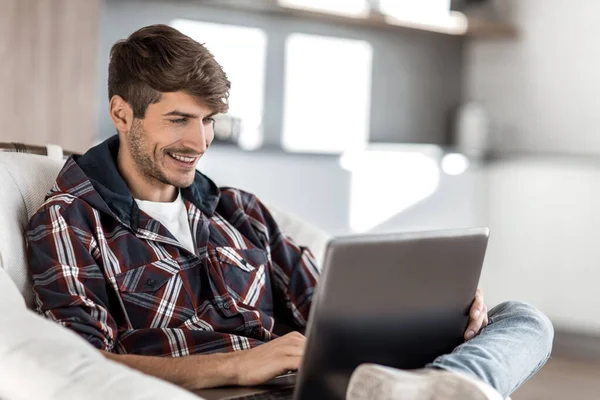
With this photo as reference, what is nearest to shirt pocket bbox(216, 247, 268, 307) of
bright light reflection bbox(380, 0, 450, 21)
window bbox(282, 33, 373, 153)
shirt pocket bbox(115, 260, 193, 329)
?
shirt pocket bbox(115, 260, 193, 329)

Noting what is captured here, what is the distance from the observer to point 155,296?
183 centimetres

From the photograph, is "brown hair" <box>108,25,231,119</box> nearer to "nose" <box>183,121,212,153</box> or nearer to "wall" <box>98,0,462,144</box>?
"nose" <box>183,121,212,153</box>

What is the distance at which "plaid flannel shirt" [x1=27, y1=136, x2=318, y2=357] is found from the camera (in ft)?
5.58

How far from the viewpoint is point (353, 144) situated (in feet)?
16.5

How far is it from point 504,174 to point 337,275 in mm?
3783

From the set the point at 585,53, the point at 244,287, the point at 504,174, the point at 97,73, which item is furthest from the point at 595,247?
the point at 244,287

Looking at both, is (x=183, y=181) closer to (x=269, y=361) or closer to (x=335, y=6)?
(x=269, y=361)

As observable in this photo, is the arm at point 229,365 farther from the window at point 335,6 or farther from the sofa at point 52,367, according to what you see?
the window at point 335,6

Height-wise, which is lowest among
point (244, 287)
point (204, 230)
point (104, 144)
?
point (244, 287)

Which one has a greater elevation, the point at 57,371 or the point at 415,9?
the point at 415,9

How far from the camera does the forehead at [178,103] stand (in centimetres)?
191

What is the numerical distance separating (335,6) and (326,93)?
528 mm

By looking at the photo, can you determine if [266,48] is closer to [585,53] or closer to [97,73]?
[97,73]

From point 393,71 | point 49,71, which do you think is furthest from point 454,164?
→ point 49,71
